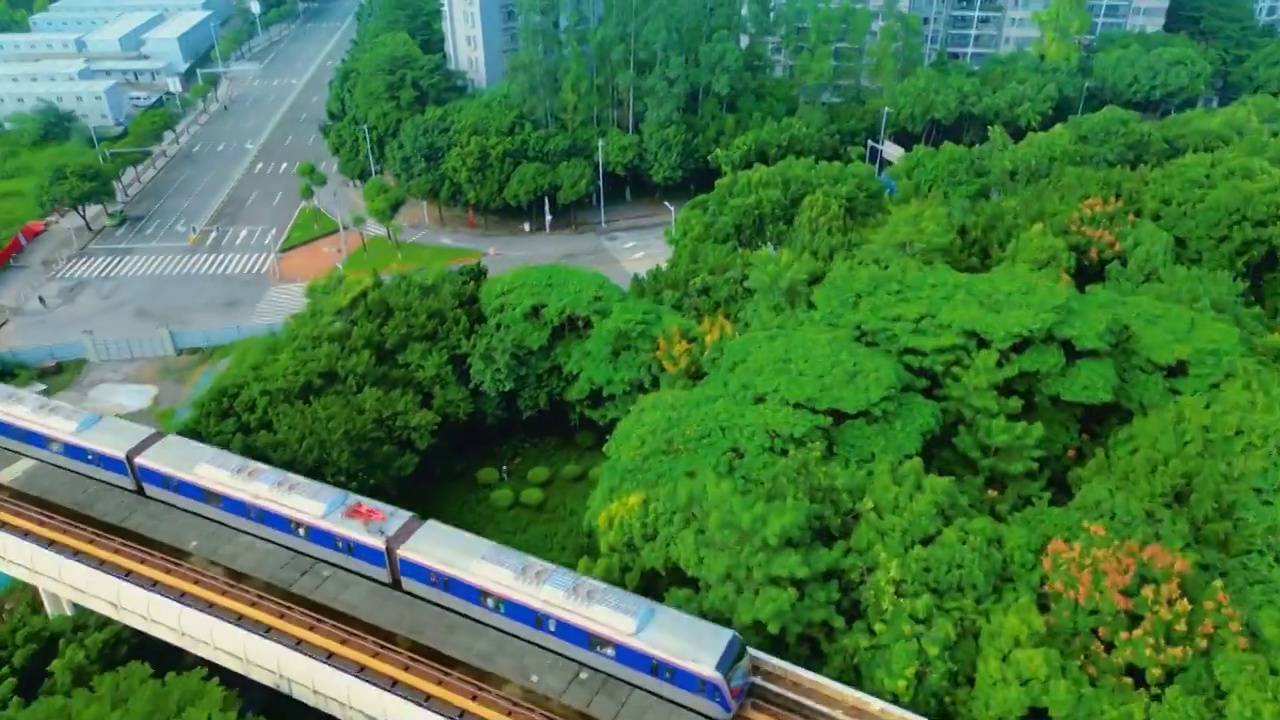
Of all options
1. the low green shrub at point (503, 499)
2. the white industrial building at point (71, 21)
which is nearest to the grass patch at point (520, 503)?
the low green shrub at point (503, 499)

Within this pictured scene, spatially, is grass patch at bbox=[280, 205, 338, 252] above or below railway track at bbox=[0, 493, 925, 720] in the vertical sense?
below

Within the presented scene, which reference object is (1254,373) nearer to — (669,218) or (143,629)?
(143,629)

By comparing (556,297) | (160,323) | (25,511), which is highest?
(556,297)

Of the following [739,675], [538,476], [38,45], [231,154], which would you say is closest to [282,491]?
[538,476]

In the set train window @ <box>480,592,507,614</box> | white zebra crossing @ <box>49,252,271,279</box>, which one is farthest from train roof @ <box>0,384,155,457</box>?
white zebra crossing @ <box>49,252,271,279</box>

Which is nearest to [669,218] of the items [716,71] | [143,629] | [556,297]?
[716,71]

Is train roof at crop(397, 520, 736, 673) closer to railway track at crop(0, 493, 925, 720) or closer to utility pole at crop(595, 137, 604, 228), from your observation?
railway track at crop(0, 493, 925, 720)
